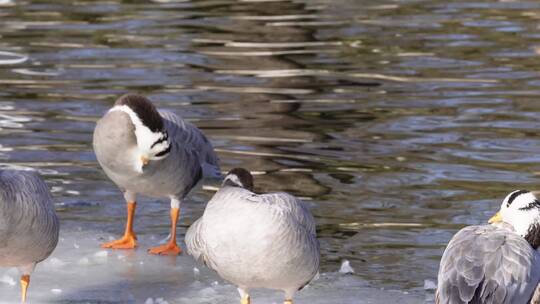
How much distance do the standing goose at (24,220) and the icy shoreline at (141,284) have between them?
77cm

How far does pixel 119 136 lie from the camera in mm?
9430

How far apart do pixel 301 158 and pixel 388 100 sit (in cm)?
358

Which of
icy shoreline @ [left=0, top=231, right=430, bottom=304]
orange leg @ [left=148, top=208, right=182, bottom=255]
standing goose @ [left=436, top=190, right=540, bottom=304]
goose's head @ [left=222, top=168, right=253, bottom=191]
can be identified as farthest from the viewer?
orange leg @ [left=148, top=208, right=182, bottom=255]

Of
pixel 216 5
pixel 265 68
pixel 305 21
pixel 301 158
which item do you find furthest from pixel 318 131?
pixel 216 5

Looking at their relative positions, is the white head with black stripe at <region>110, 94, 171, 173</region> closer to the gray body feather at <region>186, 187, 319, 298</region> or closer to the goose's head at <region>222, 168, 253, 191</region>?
the goose's head at <region>222, 168, 253, 191</region>

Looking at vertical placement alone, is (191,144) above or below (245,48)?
above

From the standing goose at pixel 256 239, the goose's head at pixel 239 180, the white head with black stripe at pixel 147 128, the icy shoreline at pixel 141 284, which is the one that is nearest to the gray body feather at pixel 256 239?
the standing goose at pixel 256 239

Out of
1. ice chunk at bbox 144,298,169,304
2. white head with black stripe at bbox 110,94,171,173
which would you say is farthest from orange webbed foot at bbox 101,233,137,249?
ice chunk at bbox 144,298,169,304

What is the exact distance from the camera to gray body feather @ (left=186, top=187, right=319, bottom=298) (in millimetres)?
7344

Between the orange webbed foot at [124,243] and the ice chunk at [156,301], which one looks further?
the orange webbed foot at [124,243]

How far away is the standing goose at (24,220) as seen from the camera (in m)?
7.63

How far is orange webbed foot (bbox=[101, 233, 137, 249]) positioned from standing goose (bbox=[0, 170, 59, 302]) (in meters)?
1.95

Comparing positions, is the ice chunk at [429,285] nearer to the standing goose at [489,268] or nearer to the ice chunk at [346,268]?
the ice chunk at [346,268]

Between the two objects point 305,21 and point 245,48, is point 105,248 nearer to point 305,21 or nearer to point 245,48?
point 245,48
